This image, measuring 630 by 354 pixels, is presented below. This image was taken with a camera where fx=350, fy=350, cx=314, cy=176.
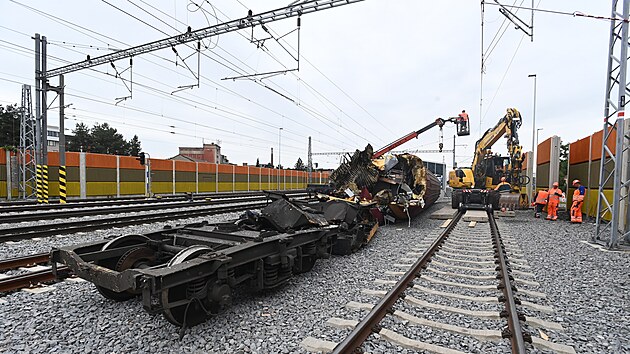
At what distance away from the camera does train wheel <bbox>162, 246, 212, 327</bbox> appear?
10.2ft

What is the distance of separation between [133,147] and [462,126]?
6387cm

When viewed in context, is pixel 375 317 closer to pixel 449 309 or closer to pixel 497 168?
pixel 449 309

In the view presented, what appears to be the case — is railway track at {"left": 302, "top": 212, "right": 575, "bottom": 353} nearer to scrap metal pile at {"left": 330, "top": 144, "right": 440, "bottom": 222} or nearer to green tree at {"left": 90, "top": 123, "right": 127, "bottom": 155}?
scrap metal pile at {"left": 330, "top": 144, "right": 440, "bottom": 222}

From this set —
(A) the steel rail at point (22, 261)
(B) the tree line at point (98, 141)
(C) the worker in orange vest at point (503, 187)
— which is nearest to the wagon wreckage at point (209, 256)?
(A) the steel rail at point (22, 261)

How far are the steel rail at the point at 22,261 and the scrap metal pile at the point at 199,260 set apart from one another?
2.41 meters

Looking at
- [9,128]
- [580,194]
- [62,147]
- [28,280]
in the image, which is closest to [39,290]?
[28,280]

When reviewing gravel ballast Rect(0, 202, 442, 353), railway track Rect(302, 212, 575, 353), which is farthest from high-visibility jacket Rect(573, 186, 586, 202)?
gravel ballast Rect(0, 202, 442, 353)

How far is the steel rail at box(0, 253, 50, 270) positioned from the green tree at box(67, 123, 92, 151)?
57685 millimetres

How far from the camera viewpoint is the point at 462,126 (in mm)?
19688

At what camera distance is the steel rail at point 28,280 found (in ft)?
14.3

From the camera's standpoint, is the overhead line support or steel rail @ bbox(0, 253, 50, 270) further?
the overhead line support

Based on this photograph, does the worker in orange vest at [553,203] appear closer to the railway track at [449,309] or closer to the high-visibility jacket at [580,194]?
the high-visibility jacket at [580,194]

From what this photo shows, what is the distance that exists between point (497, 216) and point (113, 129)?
6631cm

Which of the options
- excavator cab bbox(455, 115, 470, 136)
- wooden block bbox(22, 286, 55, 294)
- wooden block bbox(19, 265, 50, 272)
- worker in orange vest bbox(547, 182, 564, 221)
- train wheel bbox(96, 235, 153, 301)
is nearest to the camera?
train wheel bbox(96, 235, 153, 301)
